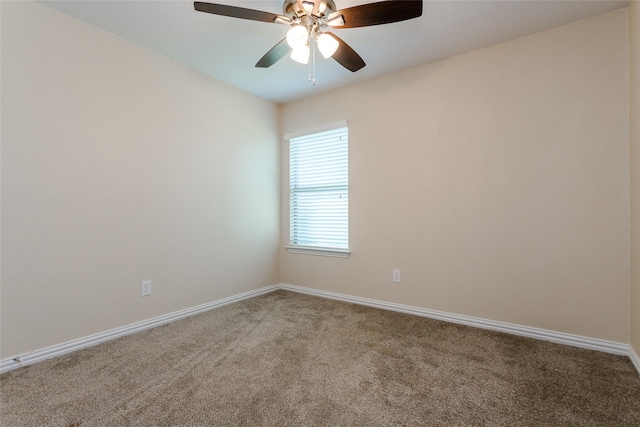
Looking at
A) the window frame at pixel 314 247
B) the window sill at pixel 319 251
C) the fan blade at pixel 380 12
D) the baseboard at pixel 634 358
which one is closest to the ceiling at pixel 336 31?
the fan blade at pixel 380 12

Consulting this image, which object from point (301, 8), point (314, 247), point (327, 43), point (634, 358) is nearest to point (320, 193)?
point (314, 247)

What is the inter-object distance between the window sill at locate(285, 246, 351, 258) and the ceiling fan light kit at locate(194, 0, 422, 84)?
197 cm

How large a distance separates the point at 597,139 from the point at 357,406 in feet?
7.88

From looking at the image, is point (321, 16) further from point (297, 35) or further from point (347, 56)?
point (347, 56)

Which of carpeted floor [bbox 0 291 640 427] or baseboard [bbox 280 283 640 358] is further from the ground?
baseboard [bbox 280 283 640 358]

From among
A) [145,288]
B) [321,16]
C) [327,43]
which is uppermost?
[321,16]

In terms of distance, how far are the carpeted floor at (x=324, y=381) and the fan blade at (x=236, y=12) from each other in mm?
2070

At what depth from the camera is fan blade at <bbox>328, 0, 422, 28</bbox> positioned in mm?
1464

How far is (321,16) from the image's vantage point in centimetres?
172

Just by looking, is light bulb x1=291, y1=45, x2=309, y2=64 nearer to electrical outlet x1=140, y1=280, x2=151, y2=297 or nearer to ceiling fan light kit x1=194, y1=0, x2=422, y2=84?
ceiling fan light kit x1=194, y1=0, x2=422, y2=84

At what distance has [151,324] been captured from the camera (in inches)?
95.9

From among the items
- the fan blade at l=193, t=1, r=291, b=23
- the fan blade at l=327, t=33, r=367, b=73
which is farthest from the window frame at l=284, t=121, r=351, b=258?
the fan blade at l=193, t=1, r=291, b=23

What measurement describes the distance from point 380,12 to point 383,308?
2.50m

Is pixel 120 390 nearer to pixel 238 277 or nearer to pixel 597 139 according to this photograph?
pixel 238 277
